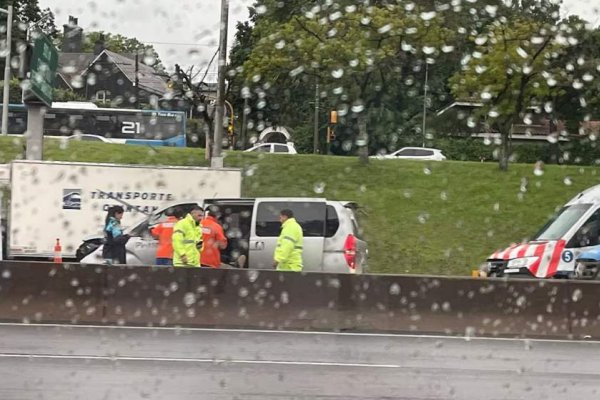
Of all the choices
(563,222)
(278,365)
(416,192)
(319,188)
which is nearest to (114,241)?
(278,365)

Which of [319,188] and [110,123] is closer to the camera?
[319,188]

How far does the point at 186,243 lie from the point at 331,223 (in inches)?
127

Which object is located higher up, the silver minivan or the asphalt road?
the silver minivan

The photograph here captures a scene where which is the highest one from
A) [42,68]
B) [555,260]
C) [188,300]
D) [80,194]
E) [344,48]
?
[344,48]

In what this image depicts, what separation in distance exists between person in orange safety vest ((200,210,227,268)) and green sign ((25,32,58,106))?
6.59 m

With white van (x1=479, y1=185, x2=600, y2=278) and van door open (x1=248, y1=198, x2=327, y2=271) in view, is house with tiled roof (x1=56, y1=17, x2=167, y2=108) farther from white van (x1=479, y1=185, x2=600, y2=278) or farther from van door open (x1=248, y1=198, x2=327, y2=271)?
white van (x1=479, y1=185, x2=600, y2=278)

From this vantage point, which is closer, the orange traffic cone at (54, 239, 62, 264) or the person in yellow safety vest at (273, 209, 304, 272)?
the person in yellow safety vest at (273, 209, 304, 272)

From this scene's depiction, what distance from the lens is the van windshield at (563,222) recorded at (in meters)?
15.3

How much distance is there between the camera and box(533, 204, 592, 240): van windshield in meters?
15.3

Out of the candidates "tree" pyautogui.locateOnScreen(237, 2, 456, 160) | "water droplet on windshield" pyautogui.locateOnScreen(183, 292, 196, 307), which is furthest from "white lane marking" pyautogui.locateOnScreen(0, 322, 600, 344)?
"tree" pyautogui.locateOnScreen(237, 2, 456, 160)

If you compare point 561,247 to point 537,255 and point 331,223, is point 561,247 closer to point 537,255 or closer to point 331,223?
point 537,255

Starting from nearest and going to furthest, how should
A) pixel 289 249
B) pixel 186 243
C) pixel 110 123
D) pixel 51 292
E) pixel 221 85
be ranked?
pixel 51 292 → pixel 186 243 → pixel 289 249 → pixel 221 85 → pixel 110 123

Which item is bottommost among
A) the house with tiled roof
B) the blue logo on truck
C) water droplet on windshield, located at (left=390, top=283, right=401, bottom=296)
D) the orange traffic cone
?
water droplet on windshield, located at (left=390, top=283, right=401, bottom=296)

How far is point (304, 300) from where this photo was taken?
12336 millimetres
